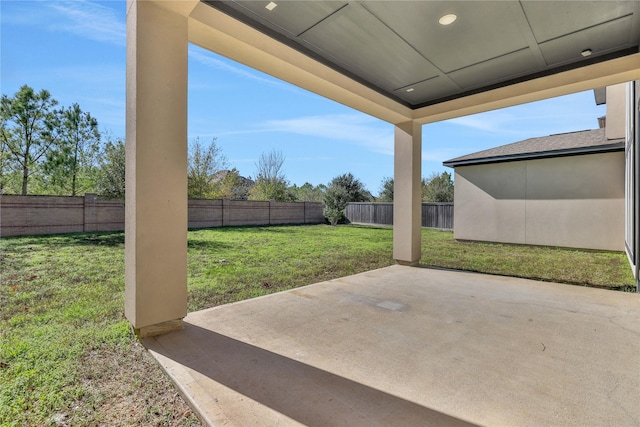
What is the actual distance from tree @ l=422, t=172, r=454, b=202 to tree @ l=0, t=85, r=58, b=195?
79.7 feet

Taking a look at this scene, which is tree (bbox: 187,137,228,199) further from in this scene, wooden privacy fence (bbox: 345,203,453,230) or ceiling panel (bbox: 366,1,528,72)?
ceiling panel (bbox: 366,1,528,72)

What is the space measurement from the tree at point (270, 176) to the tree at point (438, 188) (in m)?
11.9

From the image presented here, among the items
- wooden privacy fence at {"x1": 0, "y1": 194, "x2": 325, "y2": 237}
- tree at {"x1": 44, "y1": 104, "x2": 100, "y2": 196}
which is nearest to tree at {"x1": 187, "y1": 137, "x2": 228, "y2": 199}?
wooden privacy fence at {"x1": 0, "y1": 194, "x2": 325, "y2": 237}

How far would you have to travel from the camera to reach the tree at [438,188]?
22156 millimetres

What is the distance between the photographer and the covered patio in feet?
5.69

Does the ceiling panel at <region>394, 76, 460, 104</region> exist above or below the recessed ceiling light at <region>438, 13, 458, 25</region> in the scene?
above

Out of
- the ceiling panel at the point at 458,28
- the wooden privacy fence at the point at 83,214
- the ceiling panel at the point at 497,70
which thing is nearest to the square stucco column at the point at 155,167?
the ceiling panel at the point at 458,28

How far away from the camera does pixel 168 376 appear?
6.48 feet

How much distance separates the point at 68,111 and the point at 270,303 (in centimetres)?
1808

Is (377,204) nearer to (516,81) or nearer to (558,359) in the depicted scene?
(516,81)

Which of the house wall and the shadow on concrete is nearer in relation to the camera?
the shadow on concrete

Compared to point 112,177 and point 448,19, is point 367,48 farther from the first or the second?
point 112,177

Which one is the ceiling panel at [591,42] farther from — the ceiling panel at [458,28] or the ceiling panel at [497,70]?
the ceiling panel at [458,28]

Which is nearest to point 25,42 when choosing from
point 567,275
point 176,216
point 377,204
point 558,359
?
point 176,216
